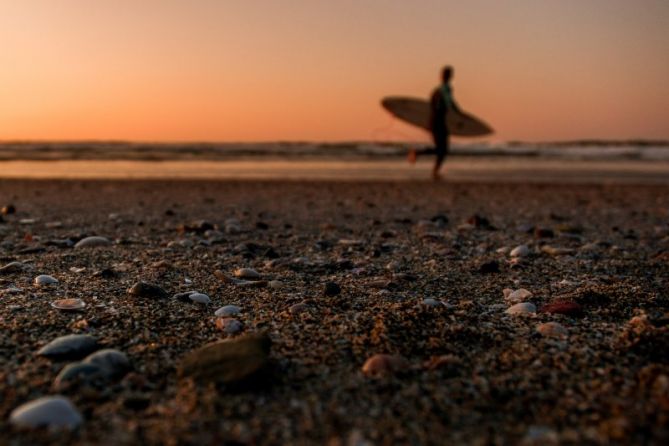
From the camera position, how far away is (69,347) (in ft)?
7.02

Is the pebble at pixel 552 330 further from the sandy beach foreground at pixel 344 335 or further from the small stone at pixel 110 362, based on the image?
the small stone at pixel 110 362

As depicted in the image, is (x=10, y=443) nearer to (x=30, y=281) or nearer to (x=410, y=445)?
(x=410, y=445)

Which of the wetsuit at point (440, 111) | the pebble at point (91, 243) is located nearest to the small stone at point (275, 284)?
the pebble at point (91, 243)

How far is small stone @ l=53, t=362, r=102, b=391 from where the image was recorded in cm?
185

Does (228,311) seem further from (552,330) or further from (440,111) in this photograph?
(440,111)

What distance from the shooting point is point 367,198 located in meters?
10.8

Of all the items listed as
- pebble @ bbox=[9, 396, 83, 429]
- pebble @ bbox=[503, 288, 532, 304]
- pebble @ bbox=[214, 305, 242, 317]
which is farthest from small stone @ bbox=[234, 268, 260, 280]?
pebble @ bbox=[9, 396, 83, 429]

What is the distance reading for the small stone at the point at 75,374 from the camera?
1.85 m

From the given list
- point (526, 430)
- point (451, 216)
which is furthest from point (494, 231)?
point (526, 430)

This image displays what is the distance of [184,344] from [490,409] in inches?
50.3

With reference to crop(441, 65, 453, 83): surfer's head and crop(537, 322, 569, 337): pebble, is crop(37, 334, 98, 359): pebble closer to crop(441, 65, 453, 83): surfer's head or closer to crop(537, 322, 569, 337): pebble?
crop(537, 322, 569, 337): pebble

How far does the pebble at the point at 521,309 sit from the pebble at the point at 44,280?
8.79 feet

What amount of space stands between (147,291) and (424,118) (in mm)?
14306

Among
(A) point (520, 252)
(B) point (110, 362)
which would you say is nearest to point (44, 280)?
(B) point (110, 362)
